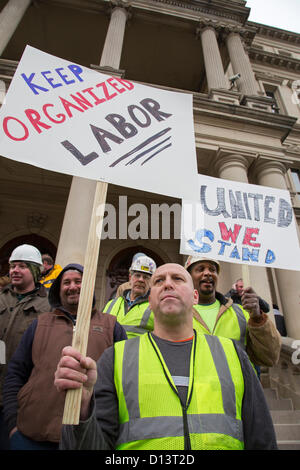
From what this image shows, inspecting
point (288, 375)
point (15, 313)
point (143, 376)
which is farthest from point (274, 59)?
point (143, 376)

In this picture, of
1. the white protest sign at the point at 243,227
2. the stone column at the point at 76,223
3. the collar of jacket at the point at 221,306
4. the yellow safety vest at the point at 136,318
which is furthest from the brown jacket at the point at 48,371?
the stone column at the point at 76,223

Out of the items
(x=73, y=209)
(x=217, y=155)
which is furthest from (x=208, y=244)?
(x=217, y=155)

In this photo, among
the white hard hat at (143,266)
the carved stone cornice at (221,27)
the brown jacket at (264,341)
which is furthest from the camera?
the carved stone cornice at (221,27)

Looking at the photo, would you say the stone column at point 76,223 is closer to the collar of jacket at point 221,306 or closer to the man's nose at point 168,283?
the collar of jacket at point 221,306

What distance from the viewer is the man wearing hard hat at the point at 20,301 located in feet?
6.53

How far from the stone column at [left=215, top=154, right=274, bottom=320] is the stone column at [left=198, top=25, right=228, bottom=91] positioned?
129 inches

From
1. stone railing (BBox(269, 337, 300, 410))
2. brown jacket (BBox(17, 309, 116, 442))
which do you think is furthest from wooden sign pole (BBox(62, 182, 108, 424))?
stone railing (BBox(269, 337, 300, 410))

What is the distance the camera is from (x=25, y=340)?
69.7 inches

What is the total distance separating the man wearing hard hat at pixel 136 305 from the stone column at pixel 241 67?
8.97m

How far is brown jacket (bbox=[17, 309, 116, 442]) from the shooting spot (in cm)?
147

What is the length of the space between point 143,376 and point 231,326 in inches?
48.5

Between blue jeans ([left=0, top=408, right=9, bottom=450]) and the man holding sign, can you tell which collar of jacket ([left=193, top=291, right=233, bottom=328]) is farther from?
blue jeans ([left=0, top=408, right=9, bottom=450])
